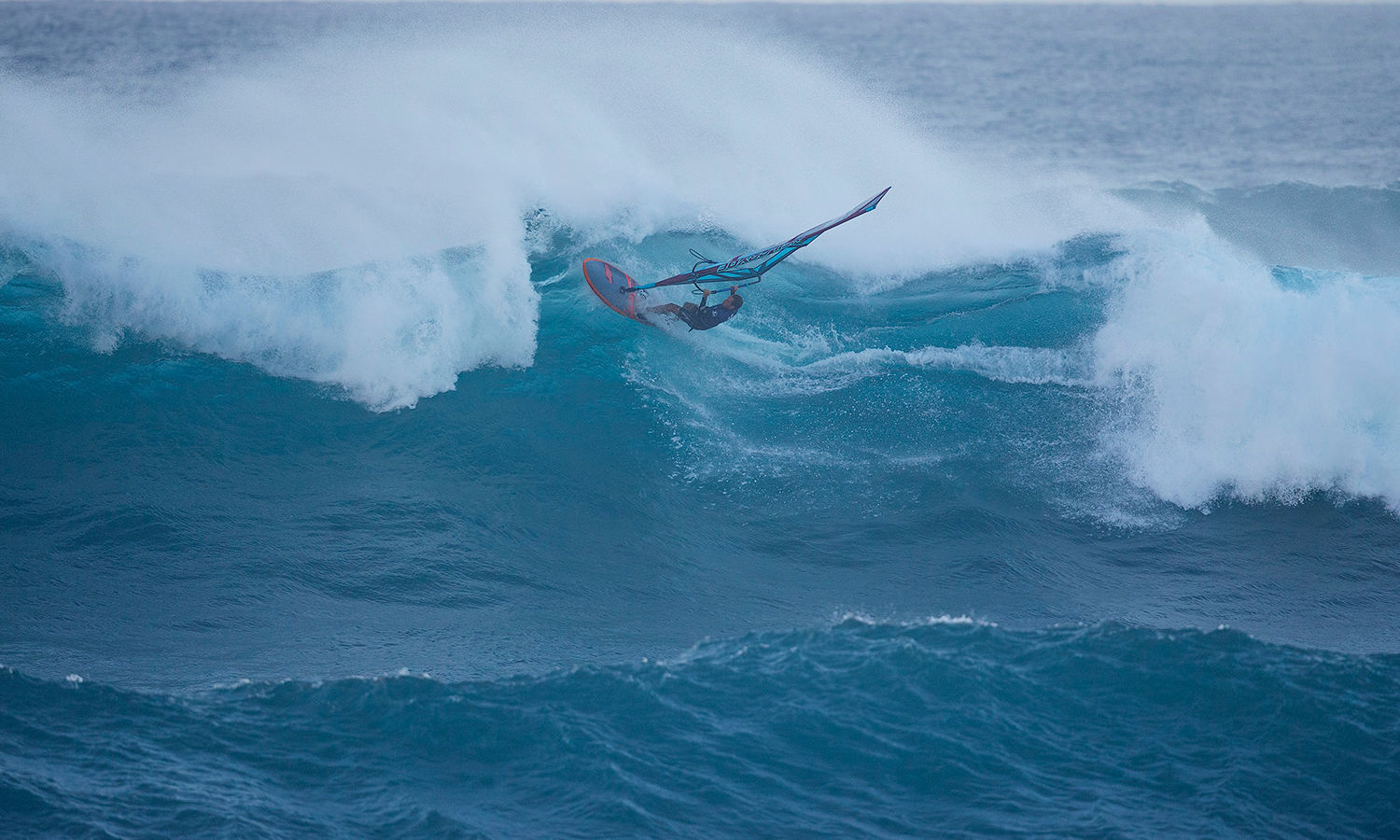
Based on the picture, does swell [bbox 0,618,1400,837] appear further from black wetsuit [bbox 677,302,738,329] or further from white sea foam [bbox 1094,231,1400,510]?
black wetsuit [bbox 677,302,738,329]

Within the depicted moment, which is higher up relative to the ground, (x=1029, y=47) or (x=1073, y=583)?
(x=1029, y=47)

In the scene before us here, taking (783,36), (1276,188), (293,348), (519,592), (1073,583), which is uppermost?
(783,36)

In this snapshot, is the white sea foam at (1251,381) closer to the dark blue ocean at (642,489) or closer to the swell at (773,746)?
the dark blue ocean at (642,489)

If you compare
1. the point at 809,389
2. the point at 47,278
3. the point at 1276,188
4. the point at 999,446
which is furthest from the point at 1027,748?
the point at 1276,188

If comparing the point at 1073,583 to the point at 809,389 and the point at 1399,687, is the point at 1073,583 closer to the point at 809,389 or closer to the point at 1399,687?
the point at 1399,687

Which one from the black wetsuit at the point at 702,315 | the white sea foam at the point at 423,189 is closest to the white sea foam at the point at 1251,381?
the white sea foam at the point at 423,189

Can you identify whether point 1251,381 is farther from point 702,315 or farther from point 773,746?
point 773,746

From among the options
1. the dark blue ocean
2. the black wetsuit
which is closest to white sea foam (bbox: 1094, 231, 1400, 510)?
the dark blue ocean
